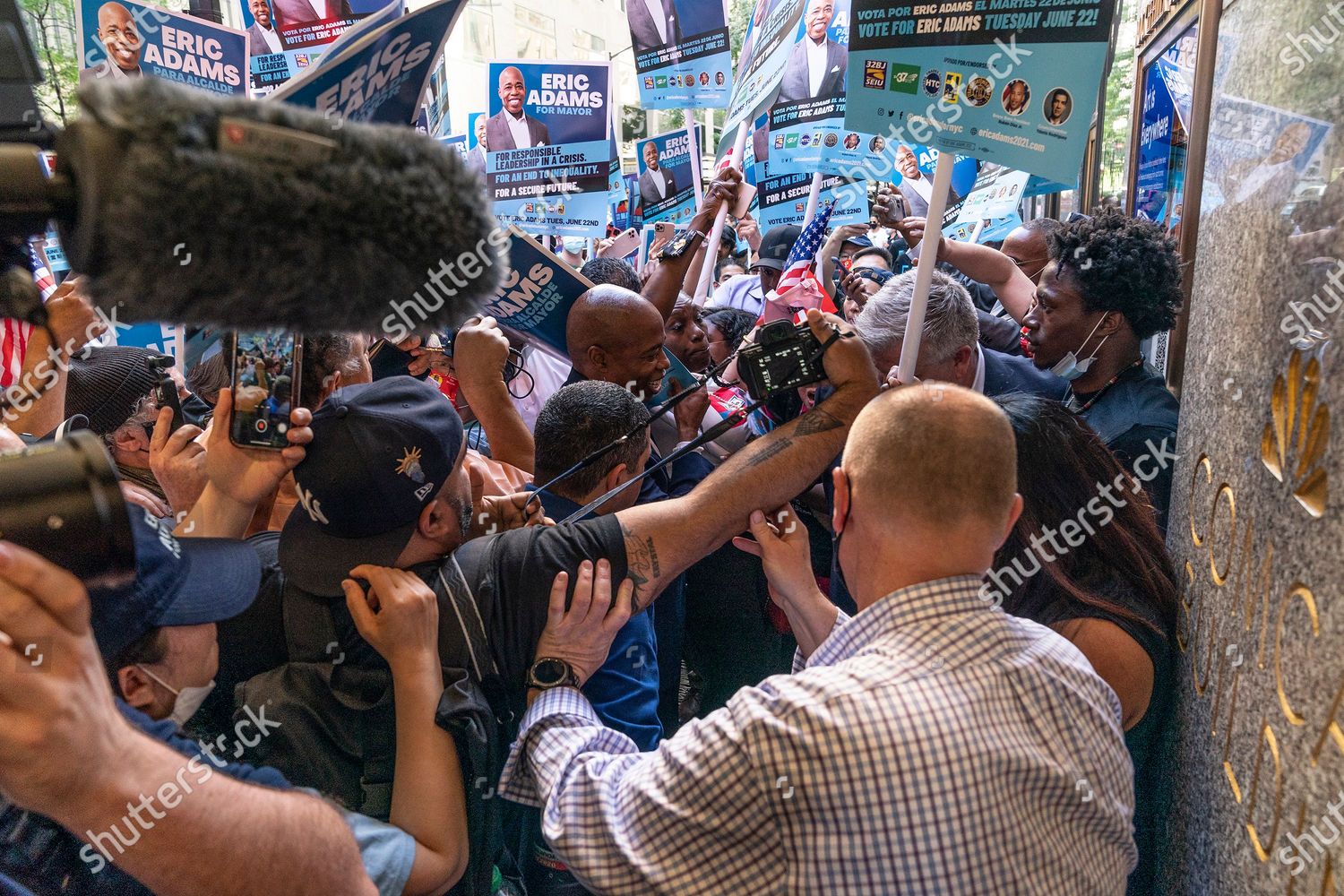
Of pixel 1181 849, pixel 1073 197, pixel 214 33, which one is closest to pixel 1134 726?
pixel 1181 849

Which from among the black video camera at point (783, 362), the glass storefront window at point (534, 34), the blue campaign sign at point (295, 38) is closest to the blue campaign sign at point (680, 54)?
the blue campaign sign at point (295, 38)

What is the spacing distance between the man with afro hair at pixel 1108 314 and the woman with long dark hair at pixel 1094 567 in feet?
2.66

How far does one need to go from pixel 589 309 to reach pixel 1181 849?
7.84ft

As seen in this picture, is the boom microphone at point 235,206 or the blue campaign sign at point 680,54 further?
the blue campaign sign at point 680,54

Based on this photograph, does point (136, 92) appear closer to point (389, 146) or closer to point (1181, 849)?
point (389, 146)

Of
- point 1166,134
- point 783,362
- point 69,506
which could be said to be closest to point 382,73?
→ point 783,362

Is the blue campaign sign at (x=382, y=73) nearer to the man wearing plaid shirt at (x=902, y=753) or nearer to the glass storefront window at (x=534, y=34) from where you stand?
the man wearing plaid shirt at (x=902, y=753)

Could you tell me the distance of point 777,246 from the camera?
20.4ft

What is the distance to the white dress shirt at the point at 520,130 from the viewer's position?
A: 663cm

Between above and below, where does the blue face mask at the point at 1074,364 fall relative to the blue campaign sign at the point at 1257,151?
below

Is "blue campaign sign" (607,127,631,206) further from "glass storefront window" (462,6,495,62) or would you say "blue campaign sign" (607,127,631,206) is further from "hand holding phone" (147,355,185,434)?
"glass storefront window" (462,6,495,62)

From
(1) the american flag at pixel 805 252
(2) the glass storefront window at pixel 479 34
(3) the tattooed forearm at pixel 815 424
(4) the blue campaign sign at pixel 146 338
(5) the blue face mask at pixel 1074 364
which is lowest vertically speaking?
(4) the blue campaign sign at pixel 146 338

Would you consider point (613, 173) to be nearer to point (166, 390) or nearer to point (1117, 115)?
point (1117, 115)

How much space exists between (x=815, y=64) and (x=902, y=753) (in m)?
5.60
